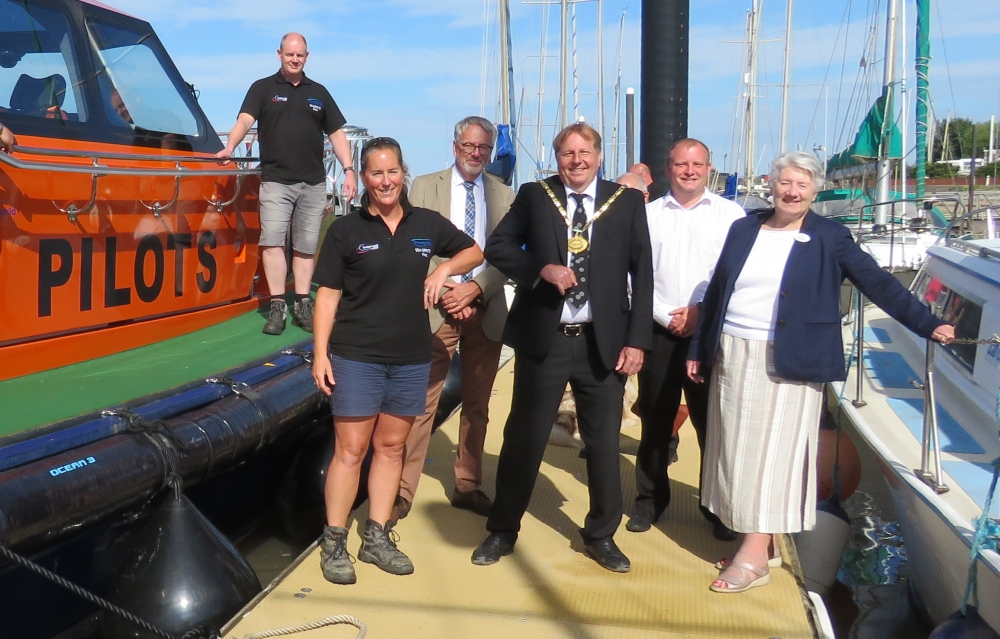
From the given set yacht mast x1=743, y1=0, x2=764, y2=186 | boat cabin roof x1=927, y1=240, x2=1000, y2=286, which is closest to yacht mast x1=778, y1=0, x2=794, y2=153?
yacht mast x1=743, y1=0, x2=764, y2=186

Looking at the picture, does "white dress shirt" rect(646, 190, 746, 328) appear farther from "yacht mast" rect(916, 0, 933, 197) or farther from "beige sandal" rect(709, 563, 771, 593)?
"yacht mast" rect(916, 0, 933, 197)

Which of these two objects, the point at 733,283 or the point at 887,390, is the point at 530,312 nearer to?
the point at 733,283

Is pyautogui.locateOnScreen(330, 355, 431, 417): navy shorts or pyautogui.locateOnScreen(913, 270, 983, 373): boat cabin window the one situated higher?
pyautogui.locateOnScreen(913, 270, 983, 373): boat cabin window

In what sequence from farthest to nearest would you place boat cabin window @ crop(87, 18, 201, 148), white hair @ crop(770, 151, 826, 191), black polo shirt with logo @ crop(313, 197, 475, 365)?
boat cabin window @ crop(87, 18, 201, 148), black polo shirt with logo @ crop(313, 197, 475, 365), white hair @ crop(770, 151, 826, 191)

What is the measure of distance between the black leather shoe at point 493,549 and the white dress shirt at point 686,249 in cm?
116

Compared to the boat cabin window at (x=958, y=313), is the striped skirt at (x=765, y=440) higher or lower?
lower

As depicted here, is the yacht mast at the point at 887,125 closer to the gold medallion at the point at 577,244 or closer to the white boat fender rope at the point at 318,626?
the gold medallion at the point at 577,244

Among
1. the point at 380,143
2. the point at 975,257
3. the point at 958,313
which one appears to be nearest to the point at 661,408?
the point at 380,143

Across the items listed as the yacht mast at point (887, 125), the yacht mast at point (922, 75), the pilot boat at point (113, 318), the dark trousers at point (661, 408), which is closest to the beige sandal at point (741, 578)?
the dark trousers at point (661, 408)

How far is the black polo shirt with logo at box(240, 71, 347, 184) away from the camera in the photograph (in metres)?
5.47

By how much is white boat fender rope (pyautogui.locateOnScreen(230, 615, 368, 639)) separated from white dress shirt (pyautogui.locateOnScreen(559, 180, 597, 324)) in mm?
1355

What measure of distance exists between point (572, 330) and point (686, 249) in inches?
30.5

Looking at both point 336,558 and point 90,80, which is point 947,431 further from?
point 90,80

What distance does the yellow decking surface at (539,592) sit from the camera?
331cm
